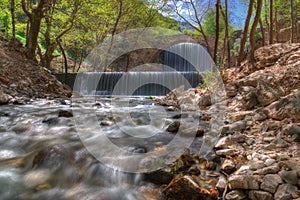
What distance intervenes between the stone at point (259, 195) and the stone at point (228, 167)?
18.7 inches

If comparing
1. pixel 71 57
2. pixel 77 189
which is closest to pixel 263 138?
pixel 77 189

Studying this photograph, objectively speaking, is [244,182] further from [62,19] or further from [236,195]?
[62,19]

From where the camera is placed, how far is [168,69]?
81.7 feet

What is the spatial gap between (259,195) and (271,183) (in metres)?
0.17

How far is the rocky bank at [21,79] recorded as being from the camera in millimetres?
7555

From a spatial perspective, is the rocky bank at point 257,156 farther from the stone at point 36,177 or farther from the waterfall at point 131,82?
the waterfall at point 131,82

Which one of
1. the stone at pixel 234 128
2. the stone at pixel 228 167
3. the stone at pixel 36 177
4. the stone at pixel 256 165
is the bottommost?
the stone at pixel 36 177

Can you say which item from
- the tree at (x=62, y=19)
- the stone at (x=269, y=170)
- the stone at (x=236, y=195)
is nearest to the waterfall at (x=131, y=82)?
the tree at (x=62, y=19)

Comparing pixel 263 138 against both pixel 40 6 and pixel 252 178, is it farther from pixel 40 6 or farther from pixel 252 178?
pixel 40 6

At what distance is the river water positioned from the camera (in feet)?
7.22

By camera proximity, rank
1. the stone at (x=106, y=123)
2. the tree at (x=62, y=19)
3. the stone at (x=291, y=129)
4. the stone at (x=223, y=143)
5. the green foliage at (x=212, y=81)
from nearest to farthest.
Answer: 1. the stone at (x=291, y=129)
2. the stone at (x=223, y=143)
3. the stone at (x=106, y=123)
4. the green foliage at (x=212, y=81)
5. the tree at (x=62, y=19)

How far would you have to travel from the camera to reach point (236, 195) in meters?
1.85

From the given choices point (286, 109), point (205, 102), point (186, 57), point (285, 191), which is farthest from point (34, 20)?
point (186, 57)

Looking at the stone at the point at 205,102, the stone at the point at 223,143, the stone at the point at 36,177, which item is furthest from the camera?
the stone at the point at 205,102
